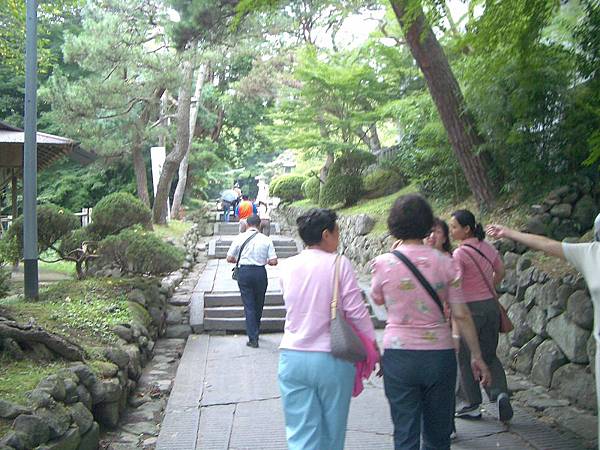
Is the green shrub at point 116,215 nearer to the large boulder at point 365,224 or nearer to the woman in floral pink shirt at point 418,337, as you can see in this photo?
the large boulder at point 365,224

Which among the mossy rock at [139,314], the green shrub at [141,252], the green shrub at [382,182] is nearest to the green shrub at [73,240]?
the green shrub at [141,252]

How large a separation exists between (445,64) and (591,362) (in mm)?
5046

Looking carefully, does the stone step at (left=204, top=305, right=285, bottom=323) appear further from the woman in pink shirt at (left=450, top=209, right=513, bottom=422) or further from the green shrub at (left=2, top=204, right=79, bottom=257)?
the woman in pink shirt at (left=450, top=209, right=513, bottom=422)

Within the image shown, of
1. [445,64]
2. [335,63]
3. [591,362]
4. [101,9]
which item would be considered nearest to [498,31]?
[445,64]

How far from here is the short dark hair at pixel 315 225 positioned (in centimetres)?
332

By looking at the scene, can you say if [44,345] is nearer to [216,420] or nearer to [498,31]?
[216,420]

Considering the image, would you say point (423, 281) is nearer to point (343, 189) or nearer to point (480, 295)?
point (480, 295)

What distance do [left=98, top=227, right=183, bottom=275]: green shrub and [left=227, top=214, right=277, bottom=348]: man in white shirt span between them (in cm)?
129

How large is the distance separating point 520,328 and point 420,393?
Result: 157 inches

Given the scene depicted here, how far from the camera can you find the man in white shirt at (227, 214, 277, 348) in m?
7.67

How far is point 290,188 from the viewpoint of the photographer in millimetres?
23609

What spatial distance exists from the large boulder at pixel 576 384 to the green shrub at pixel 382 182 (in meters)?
9.34

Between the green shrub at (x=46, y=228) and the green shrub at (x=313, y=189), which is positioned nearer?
the green shrub at (x=46, y=228)

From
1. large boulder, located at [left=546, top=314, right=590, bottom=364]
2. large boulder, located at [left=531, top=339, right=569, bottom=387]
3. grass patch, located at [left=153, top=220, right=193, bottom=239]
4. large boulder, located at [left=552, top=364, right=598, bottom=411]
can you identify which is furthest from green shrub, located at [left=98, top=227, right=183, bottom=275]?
grass patch, located at [left=153, top=220, right=193, bottom=239]
